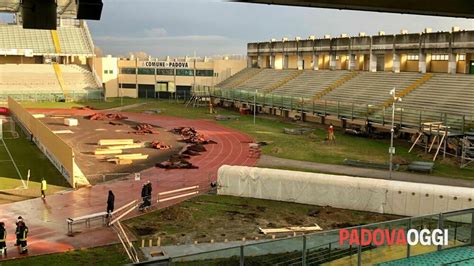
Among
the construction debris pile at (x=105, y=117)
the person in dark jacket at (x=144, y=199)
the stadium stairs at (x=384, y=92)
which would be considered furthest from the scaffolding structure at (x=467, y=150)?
the construction debris pile at (x=105, y=117)

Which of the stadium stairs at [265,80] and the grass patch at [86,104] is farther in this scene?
the grass patch at [86,104]

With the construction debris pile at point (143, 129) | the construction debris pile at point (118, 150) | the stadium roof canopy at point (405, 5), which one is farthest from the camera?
the construction debris pile at point (143, 129)

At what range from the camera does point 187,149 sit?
40031 mm

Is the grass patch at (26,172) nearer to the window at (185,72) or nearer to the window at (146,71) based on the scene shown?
the window at (185,72)

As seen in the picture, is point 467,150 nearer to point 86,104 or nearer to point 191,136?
point 191,136

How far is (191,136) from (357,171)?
17926mm

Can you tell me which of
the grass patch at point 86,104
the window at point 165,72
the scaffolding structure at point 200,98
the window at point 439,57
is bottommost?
the grass patch at point 86,104

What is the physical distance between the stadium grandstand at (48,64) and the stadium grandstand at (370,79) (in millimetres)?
24745

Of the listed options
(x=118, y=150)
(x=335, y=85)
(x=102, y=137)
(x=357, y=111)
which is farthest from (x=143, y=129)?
(x=335, y=85)

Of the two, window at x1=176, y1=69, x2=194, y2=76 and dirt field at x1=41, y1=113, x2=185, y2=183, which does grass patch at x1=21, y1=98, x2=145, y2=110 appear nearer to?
window at x1=176, y1=69, x2=194, y2=76

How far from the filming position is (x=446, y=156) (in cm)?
3725

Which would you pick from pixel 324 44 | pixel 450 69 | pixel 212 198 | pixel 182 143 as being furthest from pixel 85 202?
pixel 324 44

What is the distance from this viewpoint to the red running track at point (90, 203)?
19.8 m

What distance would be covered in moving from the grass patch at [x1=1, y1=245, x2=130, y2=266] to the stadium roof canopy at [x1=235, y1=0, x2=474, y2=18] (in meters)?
10.6
